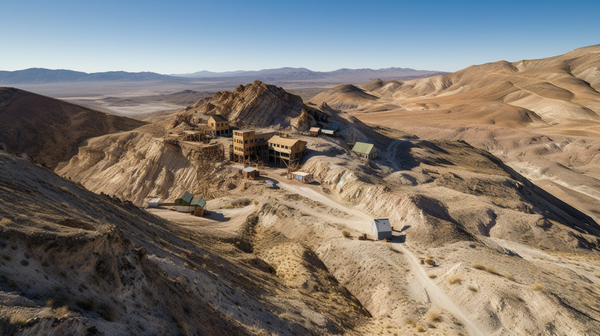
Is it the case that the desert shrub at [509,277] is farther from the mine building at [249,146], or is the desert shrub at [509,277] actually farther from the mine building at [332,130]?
the mine building at [332,130]

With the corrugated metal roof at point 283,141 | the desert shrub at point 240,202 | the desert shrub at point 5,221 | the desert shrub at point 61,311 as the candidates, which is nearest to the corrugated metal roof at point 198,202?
the desert shrub at point 240,202

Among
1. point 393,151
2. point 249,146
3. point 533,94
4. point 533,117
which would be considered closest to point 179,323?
point 249,146

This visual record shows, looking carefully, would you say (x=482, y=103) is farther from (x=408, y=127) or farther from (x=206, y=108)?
(x=206, y=108)

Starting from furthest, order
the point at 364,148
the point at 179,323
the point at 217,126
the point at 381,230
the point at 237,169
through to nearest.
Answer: the point at 217,126 → the point at 364,148 → the point at 237,169 → the point at 381,230 → the point at 179,323

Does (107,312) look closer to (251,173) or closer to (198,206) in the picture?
(198,206)

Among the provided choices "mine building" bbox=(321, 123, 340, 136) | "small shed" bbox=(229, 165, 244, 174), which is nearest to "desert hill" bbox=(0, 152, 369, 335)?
"small shed" bbox=(229, 165, 244, 174)

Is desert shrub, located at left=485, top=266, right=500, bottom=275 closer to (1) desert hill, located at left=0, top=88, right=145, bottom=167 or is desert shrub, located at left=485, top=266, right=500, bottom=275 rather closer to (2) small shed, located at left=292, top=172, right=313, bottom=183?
(2) small shed, located at left=292, top=172, right=313, bottom=183
